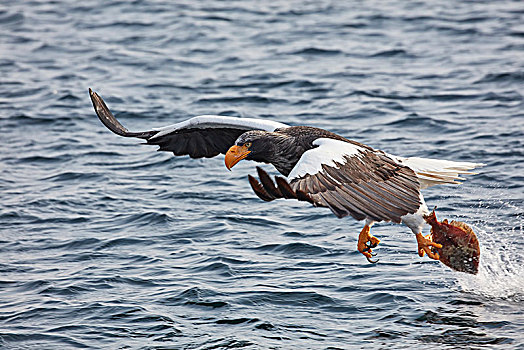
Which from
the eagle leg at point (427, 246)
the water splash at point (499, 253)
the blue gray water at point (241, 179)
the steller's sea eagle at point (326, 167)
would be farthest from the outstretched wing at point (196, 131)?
the water splash at point (499, 253)

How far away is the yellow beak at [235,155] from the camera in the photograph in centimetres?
701

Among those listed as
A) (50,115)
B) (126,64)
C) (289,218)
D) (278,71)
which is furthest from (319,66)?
(289,218)

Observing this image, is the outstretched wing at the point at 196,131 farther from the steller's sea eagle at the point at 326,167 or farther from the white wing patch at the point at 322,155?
the white wing patch at the point at 322,155

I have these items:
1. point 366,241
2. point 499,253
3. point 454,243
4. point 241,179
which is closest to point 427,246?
point 454,243

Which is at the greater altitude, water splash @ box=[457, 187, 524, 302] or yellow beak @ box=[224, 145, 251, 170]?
yellow beak @ box=[224, 145, 251, 170]

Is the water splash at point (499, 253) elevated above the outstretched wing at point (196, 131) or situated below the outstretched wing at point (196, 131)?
below

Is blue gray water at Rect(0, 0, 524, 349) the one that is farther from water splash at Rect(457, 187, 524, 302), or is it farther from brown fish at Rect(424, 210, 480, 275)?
brown fish at Rect(424, 210, 480, 275)

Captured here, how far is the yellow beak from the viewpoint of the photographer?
7.01 meters

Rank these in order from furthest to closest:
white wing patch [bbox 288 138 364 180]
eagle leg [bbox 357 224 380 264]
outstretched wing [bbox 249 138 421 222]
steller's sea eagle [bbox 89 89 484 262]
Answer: eagle leg [bbox 357 224 380 264] → white wing patch [bbox 288 138 364 180] → steller's sea eagle [bbox 89 89 484 262] → outstretched wing [bbox 249 138 421 222]

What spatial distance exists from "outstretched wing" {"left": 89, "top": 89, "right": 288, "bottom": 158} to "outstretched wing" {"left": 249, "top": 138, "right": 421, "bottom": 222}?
1262 mm

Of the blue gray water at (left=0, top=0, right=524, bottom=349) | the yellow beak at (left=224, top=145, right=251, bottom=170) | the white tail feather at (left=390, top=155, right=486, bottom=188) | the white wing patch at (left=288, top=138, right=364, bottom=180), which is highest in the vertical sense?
the white wing patch at (left=288, top=138, right=364, bottom=180)

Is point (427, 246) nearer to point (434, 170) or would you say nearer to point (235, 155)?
point (434, 170)

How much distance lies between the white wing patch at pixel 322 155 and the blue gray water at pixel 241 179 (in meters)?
1.39

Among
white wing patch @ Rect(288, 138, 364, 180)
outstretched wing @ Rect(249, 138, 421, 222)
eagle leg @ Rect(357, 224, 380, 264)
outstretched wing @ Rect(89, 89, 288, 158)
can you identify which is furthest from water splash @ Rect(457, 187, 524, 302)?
outstretched wing @ Rect(89, 89, 288, 158)
